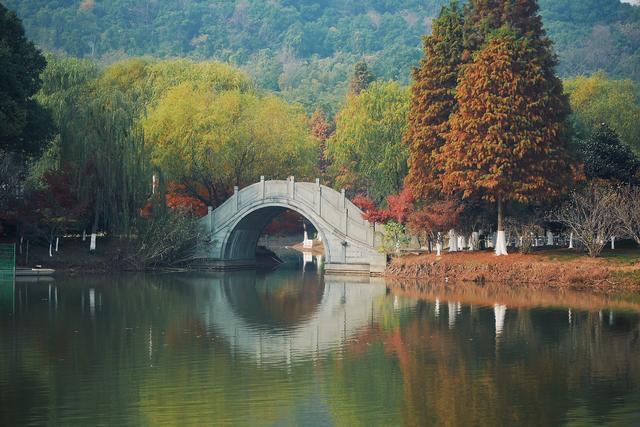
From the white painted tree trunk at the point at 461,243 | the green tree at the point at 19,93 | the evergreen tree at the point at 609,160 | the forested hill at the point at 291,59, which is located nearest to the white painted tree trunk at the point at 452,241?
the white painted tree trunk at the point at 461,243

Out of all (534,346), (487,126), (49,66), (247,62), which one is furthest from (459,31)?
(247,62)

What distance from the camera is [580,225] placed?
45.2 m

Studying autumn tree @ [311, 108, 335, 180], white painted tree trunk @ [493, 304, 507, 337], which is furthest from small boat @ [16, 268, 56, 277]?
autumn tree @ [311, 108, 335, 180]

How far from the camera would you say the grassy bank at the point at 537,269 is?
140 feet

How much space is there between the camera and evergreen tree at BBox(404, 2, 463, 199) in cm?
4950

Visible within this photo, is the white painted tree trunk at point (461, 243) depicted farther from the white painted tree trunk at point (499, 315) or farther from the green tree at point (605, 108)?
the white painted tree trunk at point (499, 315)

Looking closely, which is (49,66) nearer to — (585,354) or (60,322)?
(60,322)

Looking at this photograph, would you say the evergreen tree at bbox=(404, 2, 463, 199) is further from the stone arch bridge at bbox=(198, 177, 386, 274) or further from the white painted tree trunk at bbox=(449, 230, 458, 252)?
the stone arch bridge at bbox=(198, 177, 386, 274)

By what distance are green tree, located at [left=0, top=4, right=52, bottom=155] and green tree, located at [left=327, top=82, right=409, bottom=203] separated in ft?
62.5

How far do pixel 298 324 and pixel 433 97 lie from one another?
60.7 ft

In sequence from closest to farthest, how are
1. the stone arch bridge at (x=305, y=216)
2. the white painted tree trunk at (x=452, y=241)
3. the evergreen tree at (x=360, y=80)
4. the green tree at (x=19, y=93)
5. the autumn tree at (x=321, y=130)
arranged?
the green tree at (x=19, y=93), the white painted tree trunk at (x=452, y=241), the stone arch bridge at (x=305, y=216), the autumn tree at (x=321, y=130), the evergreen tree at (x=360, y=80)

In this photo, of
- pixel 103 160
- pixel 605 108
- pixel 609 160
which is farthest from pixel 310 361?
pixel 605 108

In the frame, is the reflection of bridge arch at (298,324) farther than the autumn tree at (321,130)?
No

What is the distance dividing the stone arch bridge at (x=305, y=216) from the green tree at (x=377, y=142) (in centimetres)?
583
